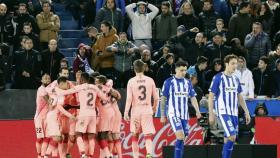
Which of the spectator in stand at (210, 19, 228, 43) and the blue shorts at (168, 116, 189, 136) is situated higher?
the spectator in stand at (210, 19, 228, 43)

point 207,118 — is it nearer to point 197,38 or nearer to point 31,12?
Answer: point 197,38

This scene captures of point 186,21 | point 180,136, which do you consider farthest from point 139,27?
point 180,136

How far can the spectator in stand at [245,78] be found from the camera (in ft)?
93.6

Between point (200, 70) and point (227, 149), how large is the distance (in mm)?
5195

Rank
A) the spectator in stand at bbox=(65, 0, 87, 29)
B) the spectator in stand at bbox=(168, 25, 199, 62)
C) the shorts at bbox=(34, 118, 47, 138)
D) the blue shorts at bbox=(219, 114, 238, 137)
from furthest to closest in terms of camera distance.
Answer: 1. the spectator in stand at bbox=(65, 0, 87, 29)
2. the spectator in stand at bbox=(168, 25, 199, 62)
3. the shorts at bbox=(34, 118, 47, 138)
4. the blue shorts at bbox=(219, 114, 238, 137)

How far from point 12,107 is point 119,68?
2.98 m

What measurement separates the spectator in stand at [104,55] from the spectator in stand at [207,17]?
2801 mm

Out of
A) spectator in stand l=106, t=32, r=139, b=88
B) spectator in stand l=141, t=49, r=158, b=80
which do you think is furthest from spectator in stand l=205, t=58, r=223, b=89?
spectator in stand l=106, t=32, r=139, b=88

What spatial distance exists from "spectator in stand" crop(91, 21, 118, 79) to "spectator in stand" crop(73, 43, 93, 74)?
213 mm

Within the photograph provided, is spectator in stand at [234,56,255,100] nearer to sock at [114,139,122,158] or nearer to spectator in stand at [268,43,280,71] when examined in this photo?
spectator in stand at [268,43,280,71]

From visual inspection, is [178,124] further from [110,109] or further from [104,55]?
[104,55]

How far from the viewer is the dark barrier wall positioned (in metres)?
24.1

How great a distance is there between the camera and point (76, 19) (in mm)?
31875

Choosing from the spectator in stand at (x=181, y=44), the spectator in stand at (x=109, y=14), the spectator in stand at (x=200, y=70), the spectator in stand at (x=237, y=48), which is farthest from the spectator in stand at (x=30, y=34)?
the spectator in stand at (x=237, y=48)
